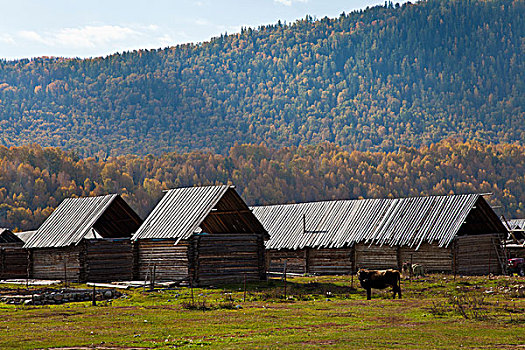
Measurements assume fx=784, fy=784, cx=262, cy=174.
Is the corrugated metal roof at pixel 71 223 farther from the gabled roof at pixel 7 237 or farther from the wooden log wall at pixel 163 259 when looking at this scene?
the gabled roof at pixel 7 237

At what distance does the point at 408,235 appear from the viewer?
5584 cm

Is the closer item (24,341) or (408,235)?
(24,341)

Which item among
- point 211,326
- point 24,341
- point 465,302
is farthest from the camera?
point 465,302

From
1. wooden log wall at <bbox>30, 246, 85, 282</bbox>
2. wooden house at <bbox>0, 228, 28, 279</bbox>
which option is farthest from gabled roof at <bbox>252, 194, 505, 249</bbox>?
wooden house at <bbox>0, 228, 28, 279</bbox>

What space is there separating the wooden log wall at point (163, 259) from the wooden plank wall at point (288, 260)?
1529 cm

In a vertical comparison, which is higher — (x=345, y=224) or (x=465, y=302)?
(x=345, y=224)

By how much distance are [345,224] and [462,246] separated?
9.93 m

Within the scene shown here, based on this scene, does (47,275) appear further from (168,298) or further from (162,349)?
(162,349)

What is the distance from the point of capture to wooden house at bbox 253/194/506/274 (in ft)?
180

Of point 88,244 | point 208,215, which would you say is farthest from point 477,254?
point 88,244

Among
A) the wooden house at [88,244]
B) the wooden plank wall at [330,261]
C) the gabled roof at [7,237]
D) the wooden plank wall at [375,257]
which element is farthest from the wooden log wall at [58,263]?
the wooden plank wall at [375,257]

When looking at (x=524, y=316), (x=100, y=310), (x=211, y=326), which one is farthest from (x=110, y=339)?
(x=524, y=316)

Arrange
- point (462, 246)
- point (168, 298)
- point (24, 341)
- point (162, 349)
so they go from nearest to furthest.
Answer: point (162, 349)
point (24, 341)
point (168, 298)
point (462, 246)

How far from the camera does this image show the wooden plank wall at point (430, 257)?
5425 centimetres
